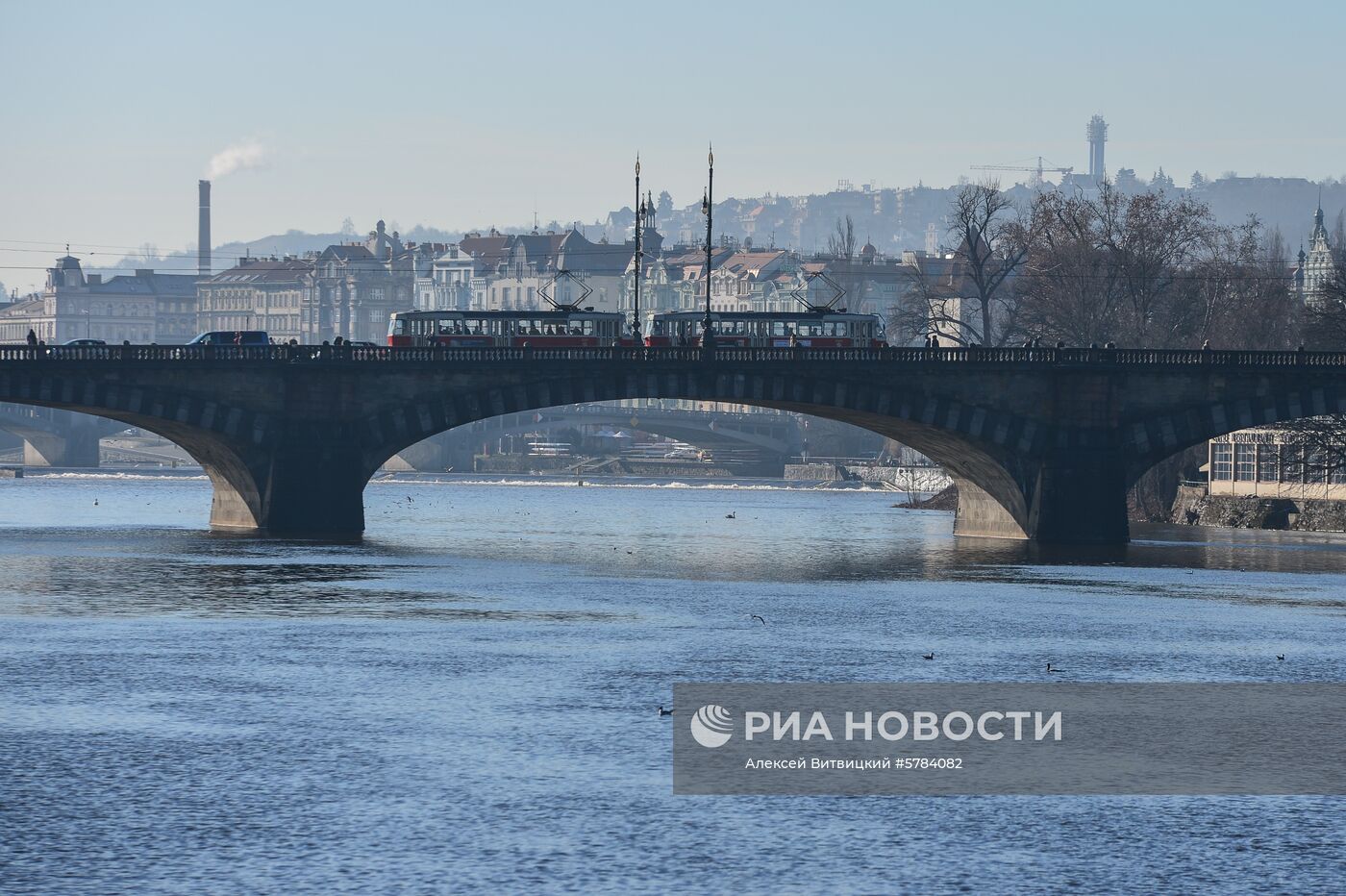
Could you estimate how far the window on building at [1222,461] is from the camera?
424 feet

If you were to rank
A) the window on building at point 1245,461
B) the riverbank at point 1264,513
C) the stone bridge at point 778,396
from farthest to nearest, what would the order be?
the window on building at point 1245,461 → the riverbank at point 1264,513 → the stone bridge at point 778,396

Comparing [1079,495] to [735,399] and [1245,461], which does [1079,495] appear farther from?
[1245,461]

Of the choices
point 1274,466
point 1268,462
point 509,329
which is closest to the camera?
point 509,329

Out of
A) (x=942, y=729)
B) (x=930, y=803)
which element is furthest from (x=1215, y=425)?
(x=930, y=803)

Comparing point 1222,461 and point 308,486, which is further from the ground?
point 1222,461

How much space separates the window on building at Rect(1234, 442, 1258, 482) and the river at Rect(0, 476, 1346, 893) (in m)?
19.0

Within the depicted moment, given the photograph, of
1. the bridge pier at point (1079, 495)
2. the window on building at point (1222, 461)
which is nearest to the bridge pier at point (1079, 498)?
the bridge pier at point (1079, 495)

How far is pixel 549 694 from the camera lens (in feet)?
174

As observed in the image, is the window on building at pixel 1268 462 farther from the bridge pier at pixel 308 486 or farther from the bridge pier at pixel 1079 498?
the bridge pier at pixel 308 486

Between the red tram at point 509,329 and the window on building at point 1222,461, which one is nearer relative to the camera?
the red tram at point 509,329

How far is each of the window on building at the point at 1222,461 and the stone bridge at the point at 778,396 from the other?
82.5 ft

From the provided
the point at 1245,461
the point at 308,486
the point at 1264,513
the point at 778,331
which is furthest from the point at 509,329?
the point at 1245,461

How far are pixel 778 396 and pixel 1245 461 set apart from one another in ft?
124

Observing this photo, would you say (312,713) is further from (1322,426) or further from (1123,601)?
(1322,426)
